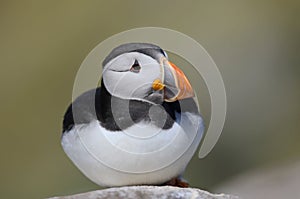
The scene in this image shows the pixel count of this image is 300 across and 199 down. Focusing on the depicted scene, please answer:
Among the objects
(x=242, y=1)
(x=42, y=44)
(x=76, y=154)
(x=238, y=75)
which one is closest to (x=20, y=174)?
(x=42, y=44)

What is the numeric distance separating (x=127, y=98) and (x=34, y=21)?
6.04ft

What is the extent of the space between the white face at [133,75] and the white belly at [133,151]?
0.08 m

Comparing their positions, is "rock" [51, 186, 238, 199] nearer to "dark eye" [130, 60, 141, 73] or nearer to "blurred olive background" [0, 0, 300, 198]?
"dark eye" [130, 60, 141, 73]

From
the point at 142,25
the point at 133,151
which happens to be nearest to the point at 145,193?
the point at 133,151

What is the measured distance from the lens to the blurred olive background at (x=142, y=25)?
9.82 feet

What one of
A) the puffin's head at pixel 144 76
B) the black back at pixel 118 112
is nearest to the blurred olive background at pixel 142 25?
the black back at pixel 118 112

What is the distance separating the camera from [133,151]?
1619 millimetres

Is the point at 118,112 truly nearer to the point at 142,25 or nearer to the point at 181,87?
the point at 181,87

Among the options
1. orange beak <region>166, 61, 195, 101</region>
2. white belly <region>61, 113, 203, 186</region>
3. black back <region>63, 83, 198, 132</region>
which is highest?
orange beak <region>166, 61, 195, 101</region>

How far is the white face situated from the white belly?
81 mm

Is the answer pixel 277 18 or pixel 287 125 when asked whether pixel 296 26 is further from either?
pixel 287 125

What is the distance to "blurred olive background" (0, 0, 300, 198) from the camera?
118 inches

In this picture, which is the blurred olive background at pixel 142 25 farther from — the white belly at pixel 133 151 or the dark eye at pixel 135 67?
the dark eye at pixel 135 67

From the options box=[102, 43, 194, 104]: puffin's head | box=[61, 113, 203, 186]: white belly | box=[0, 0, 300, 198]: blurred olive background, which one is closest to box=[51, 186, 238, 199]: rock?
box=[61, 113, 203, 186]: white belly
